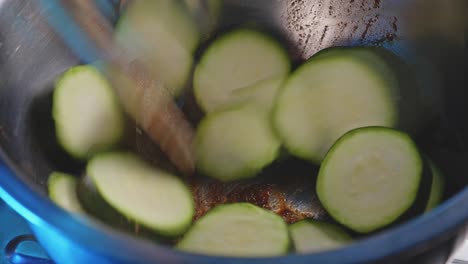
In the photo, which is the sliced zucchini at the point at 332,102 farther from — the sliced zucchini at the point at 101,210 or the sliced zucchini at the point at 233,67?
the sliced zucchini at the point at 101,210

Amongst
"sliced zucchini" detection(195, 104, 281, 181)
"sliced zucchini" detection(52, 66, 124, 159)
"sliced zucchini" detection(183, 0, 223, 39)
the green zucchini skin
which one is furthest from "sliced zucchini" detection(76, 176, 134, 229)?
"sliced zucchini" detection(183, 0, 223, 39)

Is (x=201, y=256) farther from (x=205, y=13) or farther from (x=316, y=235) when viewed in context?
(x=205, y=13)

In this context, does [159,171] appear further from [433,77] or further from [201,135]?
[433,77]

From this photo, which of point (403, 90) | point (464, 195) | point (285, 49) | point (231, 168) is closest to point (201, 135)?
point (231, 168)

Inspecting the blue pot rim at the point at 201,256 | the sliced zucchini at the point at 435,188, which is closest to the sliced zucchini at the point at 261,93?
the sliced zucchini at the point at 435,188

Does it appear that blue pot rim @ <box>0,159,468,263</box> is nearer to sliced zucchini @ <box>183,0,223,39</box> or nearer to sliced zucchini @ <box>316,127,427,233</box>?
sliced zucchini @ <box>316,127,427,233</box>

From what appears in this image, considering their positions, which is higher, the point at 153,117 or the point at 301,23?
the point at 153,117

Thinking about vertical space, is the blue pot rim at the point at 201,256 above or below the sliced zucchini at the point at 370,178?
above
